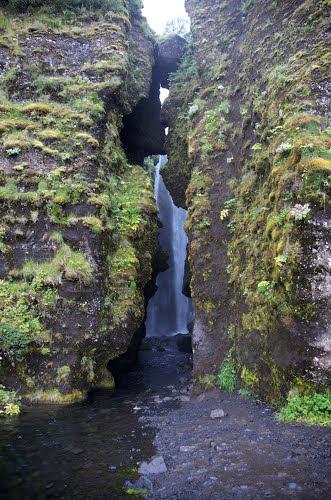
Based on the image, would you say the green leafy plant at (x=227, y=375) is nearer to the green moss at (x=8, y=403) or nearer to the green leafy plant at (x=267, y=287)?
the green leafy plant at (x=267, y=287)

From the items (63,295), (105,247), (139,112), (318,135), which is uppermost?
(139,112)

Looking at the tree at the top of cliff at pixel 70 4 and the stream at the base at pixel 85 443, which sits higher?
the tree at the top of cliff at pixel 70 4

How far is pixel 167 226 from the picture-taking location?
32.8 meters

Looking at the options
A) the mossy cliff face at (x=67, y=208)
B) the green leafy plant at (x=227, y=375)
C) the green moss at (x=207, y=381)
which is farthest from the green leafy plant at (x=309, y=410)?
the mossy cliff face at (x=67, y=208)

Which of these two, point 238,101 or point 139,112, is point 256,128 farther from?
point 139,112

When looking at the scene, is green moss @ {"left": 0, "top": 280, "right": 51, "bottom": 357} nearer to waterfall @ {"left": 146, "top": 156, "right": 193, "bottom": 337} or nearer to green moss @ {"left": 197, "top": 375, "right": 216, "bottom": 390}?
green moss @ {"left": 197, "top": 375, "right": 216, "bottom": 390}

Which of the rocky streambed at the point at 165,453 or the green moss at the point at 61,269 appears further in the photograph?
the green moss at the point at 61,269

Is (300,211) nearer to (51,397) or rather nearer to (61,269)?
(61,269)

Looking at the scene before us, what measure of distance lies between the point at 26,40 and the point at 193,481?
1815 centimetres

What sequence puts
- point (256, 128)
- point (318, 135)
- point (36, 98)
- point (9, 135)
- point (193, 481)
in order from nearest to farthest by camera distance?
point (193, 481) → point (318, 135) → point (256, 128) → point (9, 135) → point (36, 98)

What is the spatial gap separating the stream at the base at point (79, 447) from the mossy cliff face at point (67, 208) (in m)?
1.38

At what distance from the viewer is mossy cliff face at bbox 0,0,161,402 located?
36.3 ft

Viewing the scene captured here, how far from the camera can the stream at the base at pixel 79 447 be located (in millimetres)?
5328

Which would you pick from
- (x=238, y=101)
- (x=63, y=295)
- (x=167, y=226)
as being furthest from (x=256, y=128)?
(x=167, y=226)
